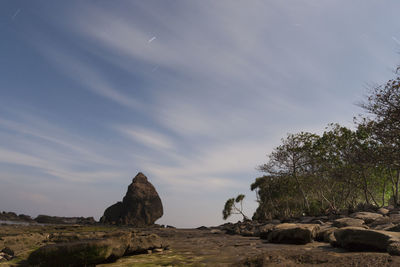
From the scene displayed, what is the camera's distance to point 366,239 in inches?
270

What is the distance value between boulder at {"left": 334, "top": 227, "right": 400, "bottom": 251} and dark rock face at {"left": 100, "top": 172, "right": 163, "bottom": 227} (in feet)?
248

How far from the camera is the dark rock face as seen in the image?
7819 centimetres

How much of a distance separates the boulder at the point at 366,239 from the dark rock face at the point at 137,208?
7561 centimetres

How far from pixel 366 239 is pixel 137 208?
78397mm

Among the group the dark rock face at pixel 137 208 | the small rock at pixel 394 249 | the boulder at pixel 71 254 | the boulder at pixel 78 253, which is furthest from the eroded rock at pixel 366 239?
the dark rock face at pixel 137 208

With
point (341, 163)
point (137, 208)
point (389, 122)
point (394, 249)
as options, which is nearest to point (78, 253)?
point (394, 249)

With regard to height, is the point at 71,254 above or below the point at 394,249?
below

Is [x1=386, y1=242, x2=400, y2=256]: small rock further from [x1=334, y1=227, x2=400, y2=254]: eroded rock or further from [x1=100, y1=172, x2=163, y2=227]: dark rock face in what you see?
[x1=100, y1=172, x2=163, y2=227]: dark rock face

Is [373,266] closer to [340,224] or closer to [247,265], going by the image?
[247,265]

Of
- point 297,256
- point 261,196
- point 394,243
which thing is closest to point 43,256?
point 297,256

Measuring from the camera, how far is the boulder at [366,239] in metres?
6.48

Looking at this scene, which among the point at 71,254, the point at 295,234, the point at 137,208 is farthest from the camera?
the point at 137,208

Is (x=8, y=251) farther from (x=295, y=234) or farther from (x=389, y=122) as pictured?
(x=389, y=122)

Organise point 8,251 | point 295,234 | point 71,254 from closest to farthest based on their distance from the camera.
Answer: point 71,254 < point 8,251 < point 295,234
